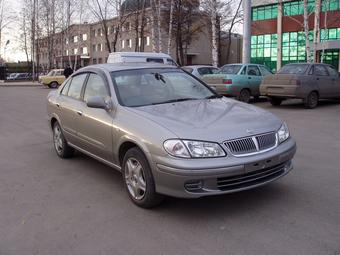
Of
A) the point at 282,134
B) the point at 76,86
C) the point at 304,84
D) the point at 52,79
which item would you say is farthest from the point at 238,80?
the point at 52,79

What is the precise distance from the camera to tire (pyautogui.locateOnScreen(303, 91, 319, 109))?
14.2m

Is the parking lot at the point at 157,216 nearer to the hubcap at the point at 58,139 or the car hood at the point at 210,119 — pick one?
the hubcap at the point at 58,139

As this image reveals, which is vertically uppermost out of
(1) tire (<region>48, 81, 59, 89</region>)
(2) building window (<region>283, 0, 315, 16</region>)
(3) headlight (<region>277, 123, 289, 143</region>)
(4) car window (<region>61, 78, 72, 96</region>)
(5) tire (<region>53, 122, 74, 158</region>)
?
(2) building window (<region>283, 0, 315, 16</region>)

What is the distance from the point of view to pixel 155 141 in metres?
4.25

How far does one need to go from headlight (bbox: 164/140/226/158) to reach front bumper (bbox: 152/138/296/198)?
0.06 meters

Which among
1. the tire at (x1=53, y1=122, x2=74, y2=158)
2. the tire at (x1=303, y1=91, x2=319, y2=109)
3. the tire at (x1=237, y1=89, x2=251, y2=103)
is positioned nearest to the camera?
the tire at (x1=53, y1=122, x2=74, y2=158)

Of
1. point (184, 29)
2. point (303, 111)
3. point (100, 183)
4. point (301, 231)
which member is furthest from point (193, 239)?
point (184, 29)

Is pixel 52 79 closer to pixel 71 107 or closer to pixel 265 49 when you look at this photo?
pixel 265 49

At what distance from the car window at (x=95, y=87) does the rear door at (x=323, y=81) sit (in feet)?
34.6

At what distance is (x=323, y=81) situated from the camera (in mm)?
14750

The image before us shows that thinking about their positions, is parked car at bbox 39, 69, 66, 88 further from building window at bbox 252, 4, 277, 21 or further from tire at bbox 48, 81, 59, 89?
building window at bbox 252, 4, 277, 21

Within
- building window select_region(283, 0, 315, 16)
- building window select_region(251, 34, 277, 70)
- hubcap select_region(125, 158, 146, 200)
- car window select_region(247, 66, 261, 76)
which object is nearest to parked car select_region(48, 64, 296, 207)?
hubcap select_region(125, 158, 146, 200)

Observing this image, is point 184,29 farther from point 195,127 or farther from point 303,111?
point 195,127

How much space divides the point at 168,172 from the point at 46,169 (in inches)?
120
